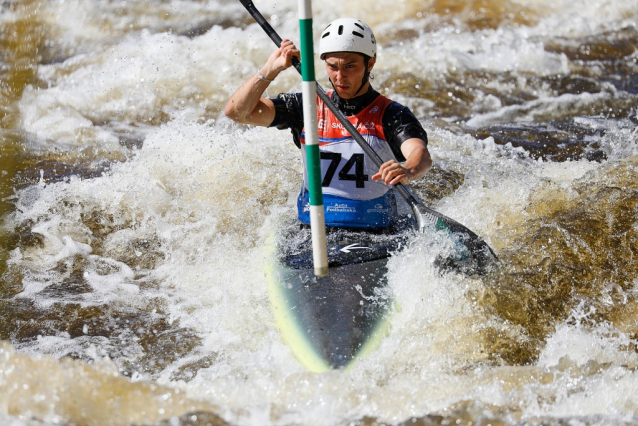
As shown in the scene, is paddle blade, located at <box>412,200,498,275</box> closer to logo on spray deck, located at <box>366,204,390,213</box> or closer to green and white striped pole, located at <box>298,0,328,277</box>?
logo on spray deck, located at <box>366,204,390,213</box>

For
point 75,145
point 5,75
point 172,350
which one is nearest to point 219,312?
point 172,350

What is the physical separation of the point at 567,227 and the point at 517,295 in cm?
86

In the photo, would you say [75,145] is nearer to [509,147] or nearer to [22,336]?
[22,336]

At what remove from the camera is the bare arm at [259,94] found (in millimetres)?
3311

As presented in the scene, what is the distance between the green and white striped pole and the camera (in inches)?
105

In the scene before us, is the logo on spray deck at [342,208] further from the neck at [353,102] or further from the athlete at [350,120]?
the neck at [353,102]

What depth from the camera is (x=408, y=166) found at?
3.20 metres

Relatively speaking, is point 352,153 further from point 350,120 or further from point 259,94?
point 259,94

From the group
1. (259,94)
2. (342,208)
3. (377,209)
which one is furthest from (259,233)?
(259,94)

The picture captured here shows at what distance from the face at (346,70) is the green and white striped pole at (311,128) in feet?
2.15

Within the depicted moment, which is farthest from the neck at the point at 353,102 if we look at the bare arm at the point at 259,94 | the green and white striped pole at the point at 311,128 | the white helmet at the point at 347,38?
the green and white striped pole at the point at 311,128

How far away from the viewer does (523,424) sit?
246cm

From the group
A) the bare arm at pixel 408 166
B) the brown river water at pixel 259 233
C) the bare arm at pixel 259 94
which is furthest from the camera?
the bare arm at pixel 259 94

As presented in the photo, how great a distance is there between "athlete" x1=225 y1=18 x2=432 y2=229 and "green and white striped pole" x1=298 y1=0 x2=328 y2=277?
0.62 meters
